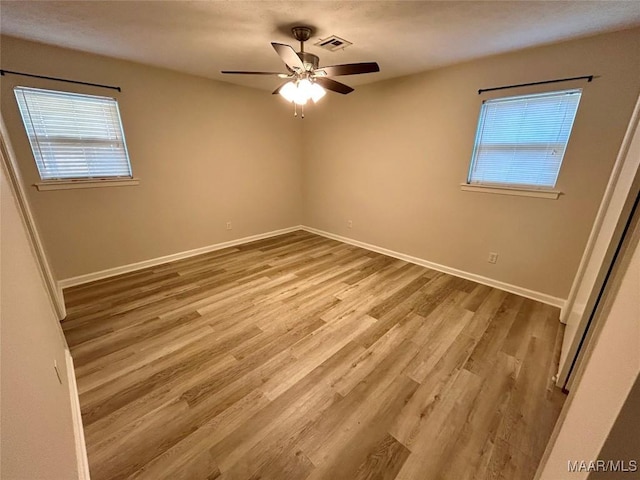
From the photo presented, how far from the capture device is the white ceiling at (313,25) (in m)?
1.74

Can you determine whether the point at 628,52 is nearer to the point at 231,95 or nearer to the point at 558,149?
the point at 558,149

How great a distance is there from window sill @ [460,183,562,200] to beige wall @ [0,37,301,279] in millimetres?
3014

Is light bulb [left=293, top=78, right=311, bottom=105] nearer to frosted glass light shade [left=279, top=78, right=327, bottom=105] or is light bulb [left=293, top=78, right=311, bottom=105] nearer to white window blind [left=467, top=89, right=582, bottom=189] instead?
frosted glass light shade [left=279, top=78, right=327, bottom=105]

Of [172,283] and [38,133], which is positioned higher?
[38,133]

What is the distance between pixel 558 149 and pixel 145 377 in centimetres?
393

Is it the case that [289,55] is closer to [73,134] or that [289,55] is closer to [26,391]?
[26,391]

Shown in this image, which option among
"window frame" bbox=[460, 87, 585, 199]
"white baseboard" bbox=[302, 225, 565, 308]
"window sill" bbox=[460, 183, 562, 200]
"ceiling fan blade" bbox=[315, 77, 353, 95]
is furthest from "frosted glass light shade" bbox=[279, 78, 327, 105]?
"white baseboard" bbox=[302, 225, 565, 308]

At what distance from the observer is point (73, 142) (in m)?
2.72

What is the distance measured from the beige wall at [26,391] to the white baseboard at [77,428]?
0.09m

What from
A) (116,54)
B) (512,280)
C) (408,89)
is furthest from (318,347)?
(116,54)

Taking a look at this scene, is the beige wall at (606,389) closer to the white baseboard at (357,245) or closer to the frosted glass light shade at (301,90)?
A: the frosted glass light shade at (301,90)

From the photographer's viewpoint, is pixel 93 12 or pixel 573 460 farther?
pixel 93 12

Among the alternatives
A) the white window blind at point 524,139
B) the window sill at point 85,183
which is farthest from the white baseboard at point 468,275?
the window sill at point 85,183

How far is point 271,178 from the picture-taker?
4.51 meters
